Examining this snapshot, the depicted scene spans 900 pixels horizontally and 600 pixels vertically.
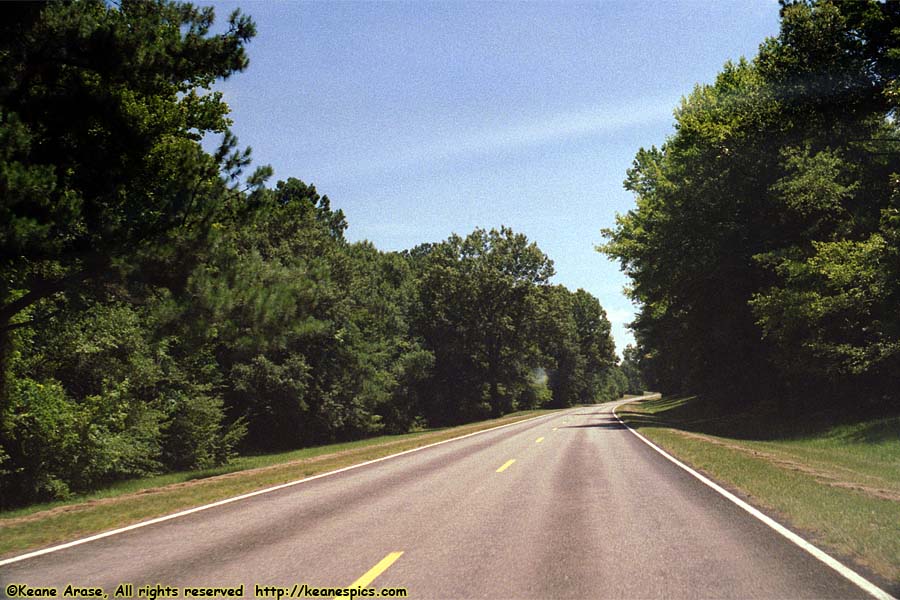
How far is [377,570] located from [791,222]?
29.8 meters

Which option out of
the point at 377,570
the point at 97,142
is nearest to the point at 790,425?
the point at 377,570

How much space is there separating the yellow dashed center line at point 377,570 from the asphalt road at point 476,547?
0.04 meters

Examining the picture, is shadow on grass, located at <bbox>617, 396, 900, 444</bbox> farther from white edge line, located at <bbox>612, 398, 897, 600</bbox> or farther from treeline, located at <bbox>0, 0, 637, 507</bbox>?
treeline, located at <bbox>0, 0, 637, 507</bbox>

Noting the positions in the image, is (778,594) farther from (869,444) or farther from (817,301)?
(817,301)

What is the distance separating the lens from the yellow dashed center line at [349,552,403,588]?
5.36 metres

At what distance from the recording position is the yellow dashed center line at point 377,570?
536cm

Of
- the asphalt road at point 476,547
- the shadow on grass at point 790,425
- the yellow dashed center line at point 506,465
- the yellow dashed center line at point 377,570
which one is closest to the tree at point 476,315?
the shadow on grass at point 790,425

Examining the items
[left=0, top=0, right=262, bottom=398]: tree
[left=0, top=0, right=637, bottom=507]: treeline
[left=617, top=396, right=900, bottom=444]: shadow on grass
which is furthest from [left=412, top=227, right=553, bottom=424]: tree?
[left=0, top=0, right=262, bottom=398]: tree

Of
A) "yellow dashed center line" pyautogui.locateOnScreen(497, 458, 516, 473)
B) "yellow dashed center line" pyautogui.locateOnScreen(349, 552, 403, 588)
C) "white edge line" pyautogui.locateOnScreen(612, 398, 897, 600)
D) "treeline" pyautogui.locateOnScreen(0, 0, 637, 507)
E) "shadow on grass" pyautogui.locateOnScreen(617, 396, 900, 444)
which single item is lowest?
"shadow on grass" pyautogui.locateOnScreen(617, 396, 900, 444)

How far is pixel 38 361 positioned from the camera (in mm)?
18547

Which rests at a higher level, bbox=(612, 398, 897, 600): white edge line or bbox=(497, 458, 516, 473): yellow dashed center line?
bbox=(497, 458, 516, 473): yellow dashed center line

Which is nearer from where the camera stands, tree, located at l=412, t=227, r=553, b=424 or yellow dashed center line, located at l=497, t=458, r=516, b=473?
yellow dashed center line, located at l=497, t=458, r=516, b=473

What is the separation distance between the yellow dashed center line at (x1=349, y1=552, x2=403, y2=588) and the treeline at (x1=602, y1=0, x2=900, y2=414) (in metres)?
16.8

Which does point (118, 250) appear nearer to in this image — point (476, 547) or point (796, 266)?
point (476, 547)
